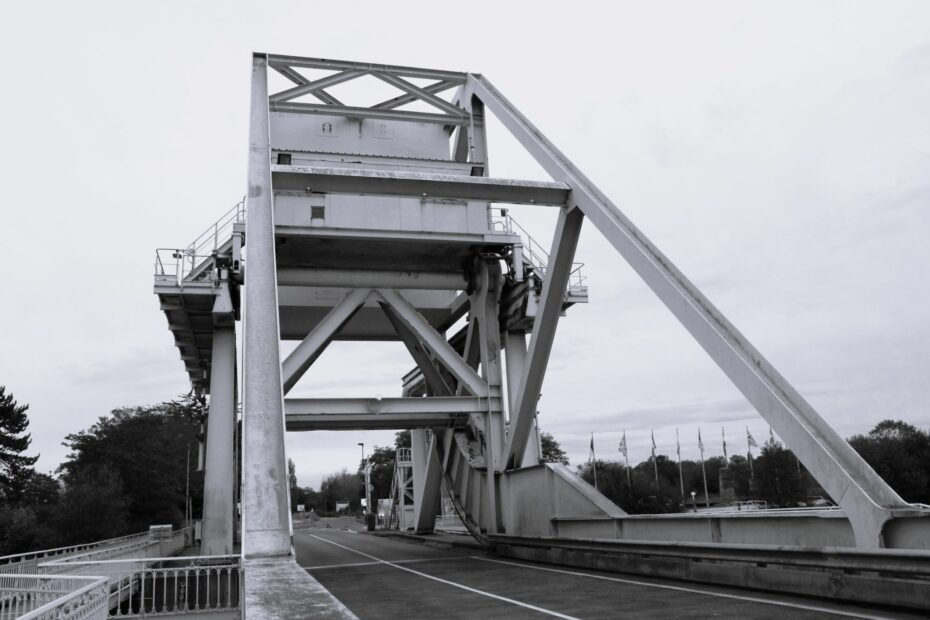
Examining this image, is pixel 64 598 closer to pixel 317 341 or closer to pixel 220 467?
pixel 317 341

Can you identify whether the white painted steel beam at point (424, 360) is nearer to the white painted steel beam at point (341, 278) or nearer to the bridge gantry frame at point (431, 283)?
the bridge gantry frame at point (431, 283)

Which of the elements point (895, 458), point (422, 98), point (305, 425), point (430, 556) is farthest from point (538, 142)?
point (895, 458)

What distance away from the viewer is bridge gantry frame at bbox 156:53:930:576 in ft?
42.9

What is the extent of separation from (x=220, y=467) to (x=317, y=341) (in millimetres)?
4179

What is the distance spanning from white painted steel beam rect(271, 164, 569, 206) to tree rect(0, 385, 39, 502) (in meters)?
70.6

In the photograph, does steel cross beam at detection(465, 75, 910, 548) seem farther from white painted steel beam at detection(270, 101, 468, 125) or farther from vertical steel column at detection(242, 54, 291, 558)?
white painted steel beam at detection(270, 101, 468, 125)

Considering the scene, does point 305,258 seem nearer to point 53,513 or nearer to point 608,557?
point 608,557

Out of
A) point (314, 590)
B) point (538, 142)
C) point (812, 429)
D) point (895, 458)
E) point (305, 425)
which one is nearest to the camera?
point (314, 590)

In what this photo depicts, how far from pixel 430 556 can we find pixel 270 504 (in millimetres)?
16946

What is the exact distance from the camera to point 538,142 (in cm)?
1688

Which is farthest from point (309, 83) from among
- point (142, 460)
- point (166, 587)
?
point (142, 460)

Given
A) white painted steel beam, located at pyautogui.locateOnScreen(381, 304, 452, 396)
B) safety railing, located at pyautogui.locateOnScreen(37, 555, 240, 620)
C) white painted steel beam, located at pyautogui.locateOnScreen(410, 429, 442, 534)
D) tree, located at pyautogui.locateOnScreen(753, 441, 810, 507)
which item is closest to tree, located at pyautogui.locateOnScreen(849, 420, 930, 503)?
tree, located at pyautogui.locateOnScreen(753, 441, 810, 507)

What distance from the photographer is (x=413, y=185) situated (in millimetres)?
14844

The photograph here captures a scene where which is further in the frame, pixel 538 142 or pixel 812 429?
pixel 538 142
